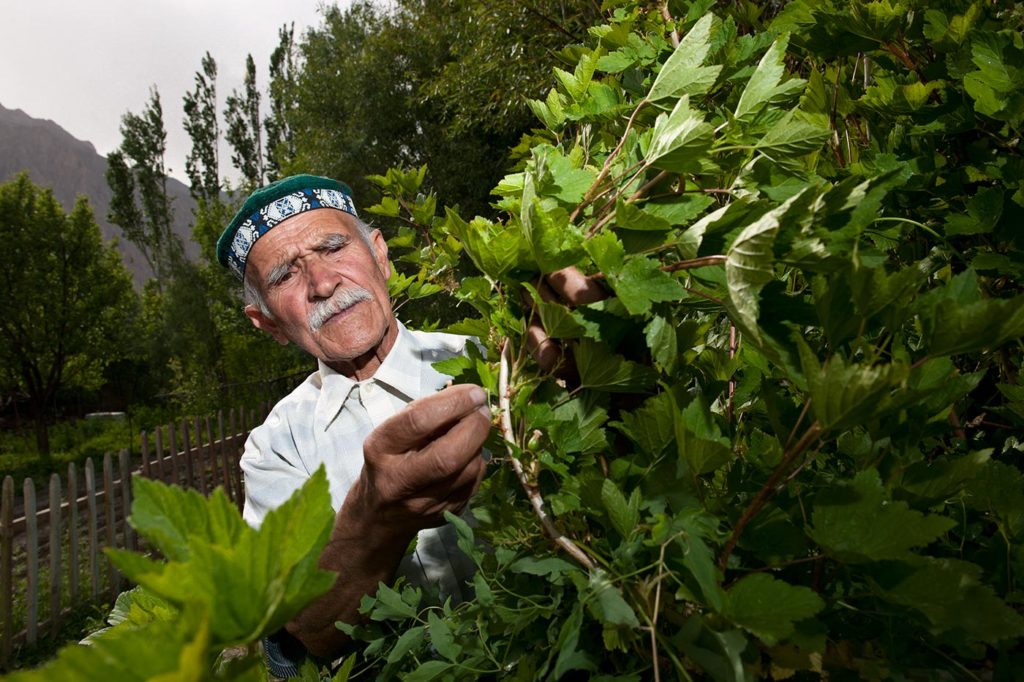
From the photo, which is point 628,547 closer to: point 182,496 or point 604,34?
point 182,496

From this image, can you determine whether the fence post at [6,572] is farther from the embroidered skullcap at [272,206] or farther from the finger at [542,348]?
the finger at [542,348]

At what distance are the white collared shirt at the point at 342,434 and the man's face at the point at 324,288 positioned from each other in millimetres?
95

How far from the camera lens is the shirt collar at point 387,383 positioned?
206cm

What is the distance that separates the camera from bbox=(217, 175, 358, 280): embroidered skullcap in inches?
88.4

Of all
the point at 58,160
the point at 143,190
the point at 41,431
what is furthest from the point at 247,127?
the point at 58,160

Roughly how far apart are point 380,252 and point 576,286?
7.11 feet

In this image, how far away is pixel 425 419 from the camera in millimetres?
770

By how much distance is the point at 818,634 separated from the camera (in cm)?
40

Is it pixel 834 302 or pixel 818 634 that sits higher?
pixel 834 302

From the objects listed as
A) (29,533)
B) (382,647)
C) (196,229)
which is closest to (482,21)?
(29,533)

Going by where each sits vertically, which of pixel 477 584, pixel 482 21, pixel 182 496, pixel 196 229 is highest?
pixel 196 229

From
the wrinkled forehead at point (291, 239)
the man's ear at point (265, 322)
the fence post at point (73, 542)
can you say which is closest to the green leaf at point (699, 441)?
the wrinkled forehead at point (291, 239)

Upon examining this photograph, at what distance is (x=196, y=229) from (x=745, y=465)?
23.6m

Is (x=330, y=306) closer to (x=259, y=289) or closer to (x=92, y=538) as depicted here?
(x=259, y=289)
